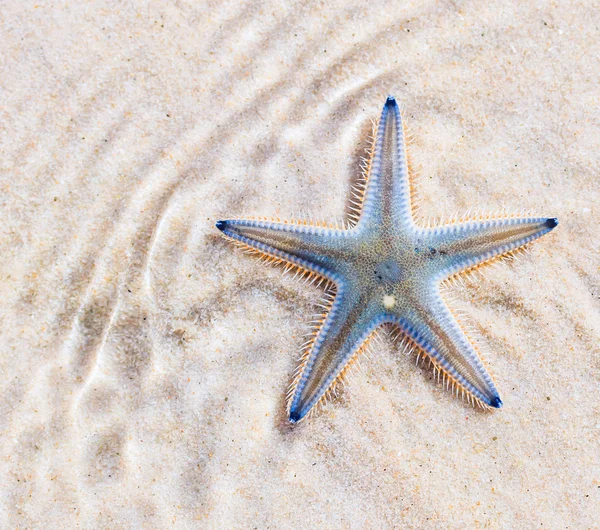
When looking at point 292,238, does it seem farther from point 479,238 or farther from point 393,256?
point 479,238

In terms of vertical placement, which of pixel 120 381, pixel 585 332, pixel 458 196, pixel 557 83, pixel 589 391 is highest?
pixel 557 83

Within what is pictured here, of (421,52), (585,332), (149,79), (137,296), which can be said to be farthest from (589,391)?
(149,79)

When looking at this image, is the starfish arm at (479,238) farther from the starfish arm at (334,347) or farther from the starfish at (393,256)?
the starfish arm at (334,347)

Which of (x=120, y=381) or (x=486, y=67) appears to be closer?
(x=120, y=381)

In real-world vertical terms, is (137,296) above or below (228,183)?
below

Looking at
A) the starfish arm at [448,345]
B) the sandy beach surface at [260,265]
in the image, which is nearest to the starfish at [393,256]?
the starfish arm at [448,345]

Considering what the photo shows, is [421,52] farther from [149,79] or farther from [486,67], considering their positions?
[149,79]

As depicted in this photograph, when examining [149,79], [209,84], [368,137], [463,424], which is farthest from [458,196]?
[149,79]

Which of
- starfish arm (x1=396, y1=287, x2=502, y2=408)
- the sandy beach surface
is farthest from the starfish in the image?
the sandy beach surface
